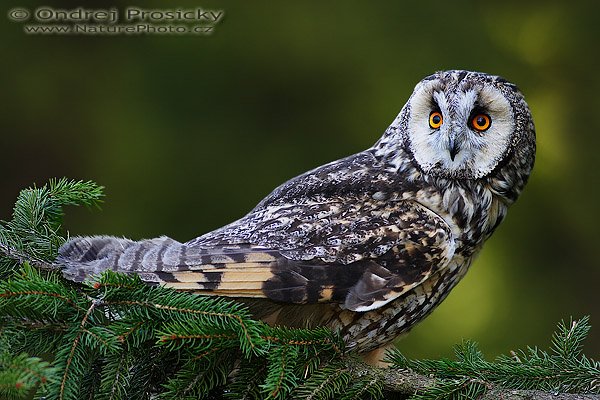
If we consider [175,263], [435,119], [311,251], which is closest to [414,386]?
[311,251]

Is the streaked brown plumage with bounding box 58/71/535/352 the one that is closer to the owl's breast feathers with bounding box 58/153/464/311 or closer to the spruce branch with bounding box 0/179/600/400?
the owl's breast feathers with bounding box 58/153/464/311

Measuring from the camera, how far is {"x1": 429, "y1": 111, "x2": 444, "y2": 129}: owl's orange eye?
269 cm

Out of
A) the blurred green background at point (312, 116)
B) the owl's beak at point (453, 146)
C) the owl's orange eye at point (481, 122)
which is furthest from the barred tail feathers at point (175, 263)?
the blurred green background at point (312, 116)

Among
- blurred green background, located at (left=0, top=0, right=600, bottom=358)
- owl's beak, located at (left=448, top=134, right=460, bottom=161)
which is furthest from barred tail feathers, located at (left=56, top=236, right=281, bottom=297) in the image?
blurred green background, located at (left=0, top=0, right=600, bottom=358)

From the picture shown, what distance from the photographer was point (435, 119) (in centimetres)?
271

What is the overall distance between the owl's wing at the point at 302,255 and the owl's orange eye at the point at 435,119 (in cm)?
32

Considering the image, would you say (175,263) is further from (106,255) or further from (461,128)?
(461,128)

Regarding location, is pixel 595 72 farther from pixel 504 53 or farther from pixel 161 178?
pixel 161 178

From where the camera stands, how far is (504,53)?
4.91 metres

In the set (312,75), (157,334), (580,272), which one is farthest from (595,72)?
(157,334)

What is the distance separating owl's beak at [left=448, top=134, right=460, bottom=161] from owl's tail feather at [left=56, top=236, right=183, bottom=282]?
0.98m

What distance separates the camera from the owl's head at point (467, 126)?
2.63 metres

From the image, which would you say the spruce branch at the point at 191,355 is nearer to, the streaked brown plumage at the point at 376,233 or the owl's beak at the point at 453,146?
the streaked brown plumage at the point at 376,233

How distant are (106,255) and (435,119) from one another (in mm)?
1230
